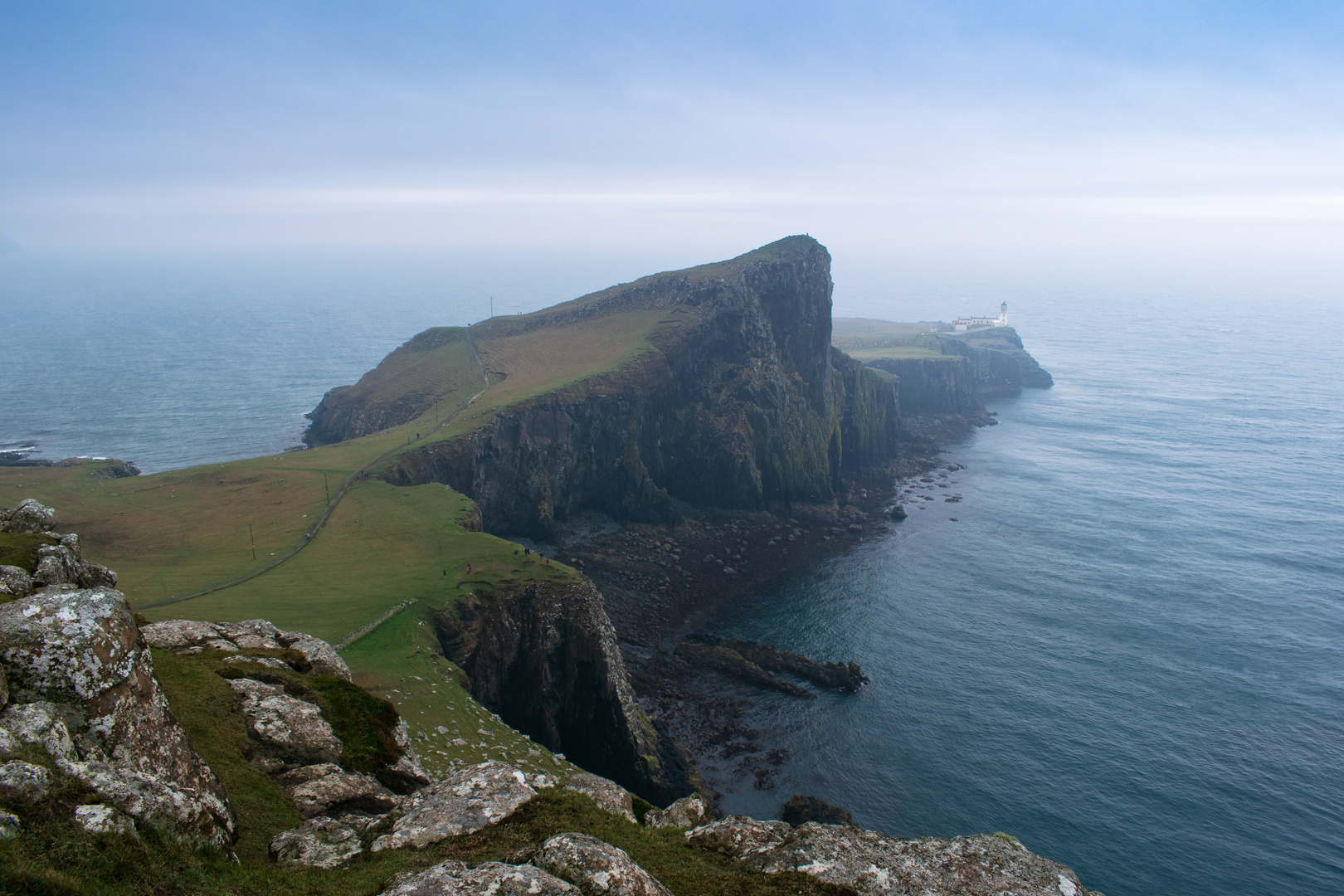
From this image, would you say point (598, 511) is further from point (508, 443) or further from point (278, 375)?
point (278, 375)

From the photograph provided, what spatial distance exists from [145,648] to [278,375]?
180521 mm

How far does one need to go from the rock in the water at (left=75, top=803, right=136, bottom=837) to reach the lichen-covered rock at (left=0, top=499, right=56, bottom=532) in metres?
14.2

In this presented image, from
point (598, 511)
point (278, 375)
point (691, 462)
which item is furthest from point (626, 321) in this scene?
point (278, 375)

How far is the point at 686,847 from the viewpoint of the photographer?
59.7 feet

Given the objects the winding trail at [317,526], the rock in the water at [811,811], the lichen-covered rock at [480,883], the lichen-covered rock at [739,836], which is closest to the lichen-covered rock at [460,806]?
the lichen-covered rock at [480,883]

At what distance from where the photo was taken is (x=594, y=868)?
13930mm

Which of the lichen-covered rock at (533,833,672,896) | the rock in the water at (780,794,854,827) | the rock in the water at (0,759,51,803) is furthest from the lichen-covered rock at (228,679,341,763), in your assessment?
the rock in the water at (780,794,854,827)

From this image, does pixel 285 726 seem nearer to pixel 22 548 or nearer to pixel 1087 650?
pixel 22 548

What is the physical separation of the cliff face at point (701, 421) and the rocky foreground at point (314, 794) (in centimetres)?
5928

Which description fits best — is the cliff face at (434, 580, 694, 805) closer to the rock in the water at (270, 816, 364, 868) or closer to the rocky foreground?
the rocky foreground

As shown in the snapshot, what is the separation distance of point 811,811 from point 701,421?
64016 millimetres

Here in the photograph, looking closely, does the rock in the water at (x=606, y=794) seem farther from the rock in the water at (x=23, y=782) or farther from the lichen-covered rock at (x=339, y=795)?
the rock in the water at (x=23, y=782)

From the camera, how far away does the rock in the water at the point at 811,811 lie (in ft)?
149

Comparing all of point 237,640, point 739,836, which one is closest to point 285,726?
point 237,640
